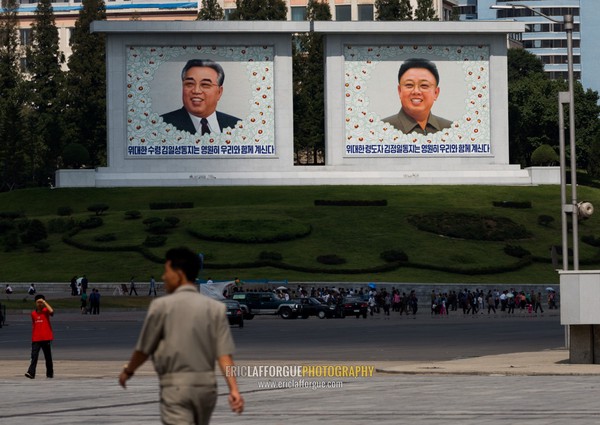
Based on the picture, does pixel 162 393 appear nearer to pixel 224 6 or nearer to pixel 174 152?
pixel 174 152

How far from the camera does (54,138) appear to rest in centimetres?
12750

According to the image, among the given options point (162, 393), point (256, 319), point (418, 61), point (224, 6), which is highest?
point (224, 6)

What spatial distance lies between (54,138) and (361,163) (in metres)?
31.4

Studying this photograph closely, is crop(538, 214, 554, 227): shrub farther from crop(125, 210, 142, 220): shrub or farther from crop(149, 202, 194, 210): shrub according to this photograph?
crop(125, 210, 142, 220): shrub

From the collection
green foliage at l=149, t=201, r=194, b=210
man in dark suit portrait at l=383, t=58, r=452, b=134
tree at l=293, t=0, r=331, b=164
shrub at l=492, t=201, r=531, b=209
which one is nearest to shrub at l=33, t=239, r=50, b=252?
green foliage at l=149, t=201, r=194, b=210

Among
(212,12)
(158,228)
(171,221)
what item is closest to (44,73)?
(212,12)

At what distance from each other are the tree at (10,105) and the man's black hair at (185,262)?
114 metres

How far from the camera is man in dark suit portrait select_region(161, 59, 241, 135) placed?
10956 cm

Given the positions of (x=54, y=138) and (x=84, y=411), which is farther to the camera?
(x=54, y=138)

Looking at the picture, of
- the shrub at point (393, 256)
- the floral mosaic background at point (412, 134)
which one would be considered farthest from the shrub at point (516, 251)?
the floral mosaic background at point (412, 134)

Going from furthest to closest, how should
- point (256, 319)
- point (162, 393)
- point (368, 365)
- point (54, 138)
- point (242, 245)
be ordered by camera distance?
point (54, 138) → point (242, 245) → point (256, 319) → point (368, 365) → point (162, 393)

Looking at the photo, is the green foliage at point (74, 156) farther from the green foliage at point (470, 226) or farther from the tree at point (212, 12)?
the tree at point (212, 12)

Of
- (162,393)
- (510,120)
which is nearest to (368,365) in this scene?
(162,393)

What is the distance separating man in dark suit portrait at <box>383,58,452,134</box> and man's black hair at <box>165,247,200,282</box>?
322ft
